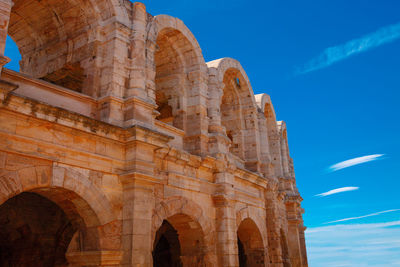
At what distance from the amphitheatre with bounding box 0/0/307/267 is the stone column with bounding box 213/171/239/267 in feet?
0.09

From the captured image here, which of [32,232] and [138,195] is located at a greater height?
[138,195]

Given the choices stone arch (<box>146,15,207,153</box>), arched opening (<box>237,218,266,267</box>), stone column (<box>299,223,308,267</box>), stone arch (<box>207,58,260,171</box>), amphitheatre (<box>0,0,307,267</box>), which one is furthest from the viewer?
stone column (<box>299,223,308,267</box>)

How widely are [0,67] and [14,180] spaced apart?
1.69 metres

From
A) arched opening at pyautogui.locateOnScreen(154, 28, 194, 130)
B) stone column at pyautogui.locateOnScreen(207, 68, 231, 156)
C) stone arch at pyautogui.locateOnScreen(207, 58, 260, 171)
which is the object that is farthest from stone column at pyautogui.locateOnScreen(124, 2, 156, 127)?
stone arch at pyautogui.locateOnScreen(207, 58, 260, 171)

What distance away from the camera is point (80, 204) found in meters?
6.81

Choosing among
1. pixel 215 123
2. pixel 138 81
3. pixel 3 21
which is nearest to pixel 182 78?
pixel 215 123

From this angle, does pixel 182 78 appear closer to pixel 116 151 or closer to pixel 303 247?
pixel 116 151

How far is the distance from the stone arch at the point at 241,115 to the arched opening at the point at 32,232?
6.66 metres

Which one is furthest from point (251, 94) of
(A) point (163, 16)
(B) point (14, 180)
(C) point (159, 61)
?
(B) point (14, 180)

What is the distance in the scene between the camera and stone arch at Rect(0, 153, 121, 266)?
6.12m

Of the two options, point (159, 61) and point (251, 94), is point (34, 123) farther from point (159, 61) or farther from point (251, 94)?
point (251, 94)

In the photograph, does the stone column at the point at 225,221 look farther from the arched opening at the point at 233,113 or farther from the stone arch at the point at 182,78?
the arched opening at the point at 233,113

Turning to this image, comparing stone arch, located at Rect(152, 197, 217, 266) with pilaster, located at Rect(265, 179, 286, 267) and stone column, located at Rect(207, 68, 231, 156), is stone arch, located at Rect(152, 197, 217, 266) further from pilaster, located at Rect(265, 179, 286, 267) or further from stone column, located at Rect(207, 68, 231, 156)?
pilaster, located at Rect(265, 179, 286, 267)

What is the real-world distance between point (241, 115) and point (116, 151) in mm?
7712
